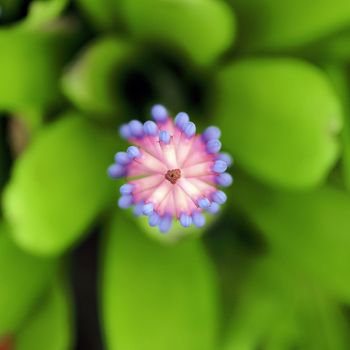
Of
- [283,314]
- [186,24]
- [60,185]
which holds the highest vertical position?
[186,24]

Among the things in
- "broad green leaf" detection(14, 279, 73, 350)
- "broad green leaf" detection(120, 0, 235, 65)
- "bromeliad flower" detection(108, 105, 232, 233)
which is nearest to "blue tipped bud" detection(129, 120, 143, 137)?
"bromeliad flower" detection(108, 105, 232, 233)

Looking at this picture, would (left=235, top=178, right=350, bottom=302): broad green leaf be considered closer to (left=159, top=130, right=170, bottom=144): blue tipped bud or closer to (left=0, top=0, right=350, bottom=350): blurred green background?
(left=0, top=0, right=350, bottom=350): blurred green background

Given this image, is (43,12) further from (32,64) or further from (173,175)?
(173,175)

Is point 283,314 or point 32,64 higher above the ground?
point 32,64

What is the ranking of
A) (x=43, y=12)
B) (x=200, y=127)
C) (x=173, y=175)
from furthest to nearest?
(x=200, y=127) → (x=43, y=12) → (x=173, y=175)

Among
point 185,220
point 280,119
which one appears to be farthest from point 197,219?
point 280,119

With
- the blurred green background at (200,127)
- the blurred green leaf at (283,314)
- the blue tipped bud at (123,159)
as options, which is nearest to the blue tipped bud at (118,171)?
the blue tipped bud at (123,159)

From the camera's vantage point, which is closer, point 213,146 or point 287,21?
point 213,146
